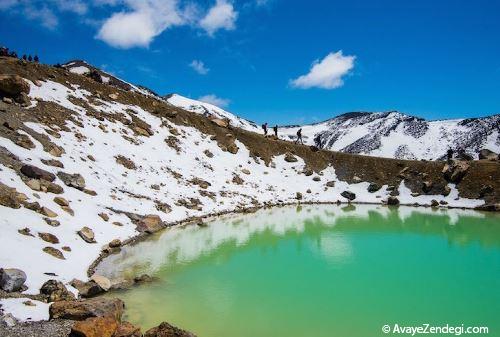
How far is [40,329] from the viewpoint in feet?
49.3

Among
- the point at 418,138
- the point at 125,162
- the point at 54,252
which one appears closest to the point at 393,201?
the point at 125,162

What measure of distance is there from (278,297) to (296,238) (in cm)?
1527

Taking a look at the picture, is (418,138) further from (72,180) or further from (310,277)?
(310,277)

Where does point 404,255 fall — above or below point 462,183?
below

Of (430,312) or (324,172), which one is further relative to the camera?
(324,172)

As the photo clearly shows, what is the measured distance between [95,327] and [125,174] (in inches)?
1139

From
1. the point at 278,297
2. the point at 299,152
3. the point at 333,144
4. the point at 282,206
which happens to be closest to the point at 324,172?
the point at 299,152

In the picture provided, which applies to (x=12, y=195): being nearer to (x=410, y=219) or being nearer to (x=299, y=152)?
(x=410, y=219)

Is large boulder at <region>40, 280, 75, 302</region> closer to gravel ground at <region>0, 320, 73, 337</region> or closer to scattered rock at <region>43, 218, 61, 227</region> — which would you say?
gravel ground at <region>0, 320, 73, 337</region>

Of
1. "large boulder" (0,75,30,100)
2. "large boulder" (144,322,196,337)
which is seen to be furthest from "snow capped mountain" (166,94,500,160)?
"large boulder" (144,322,196,337)

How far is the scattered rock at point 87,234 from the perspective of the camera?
27.2 meters

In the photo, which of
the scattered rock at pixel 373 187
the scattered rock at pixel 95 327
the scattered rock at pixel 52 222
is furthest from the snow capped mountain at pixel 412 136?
the scattered rock at pixel 95 327

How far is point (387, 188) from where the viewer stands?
204 ft

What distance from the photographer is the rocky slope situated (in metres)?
25.0
